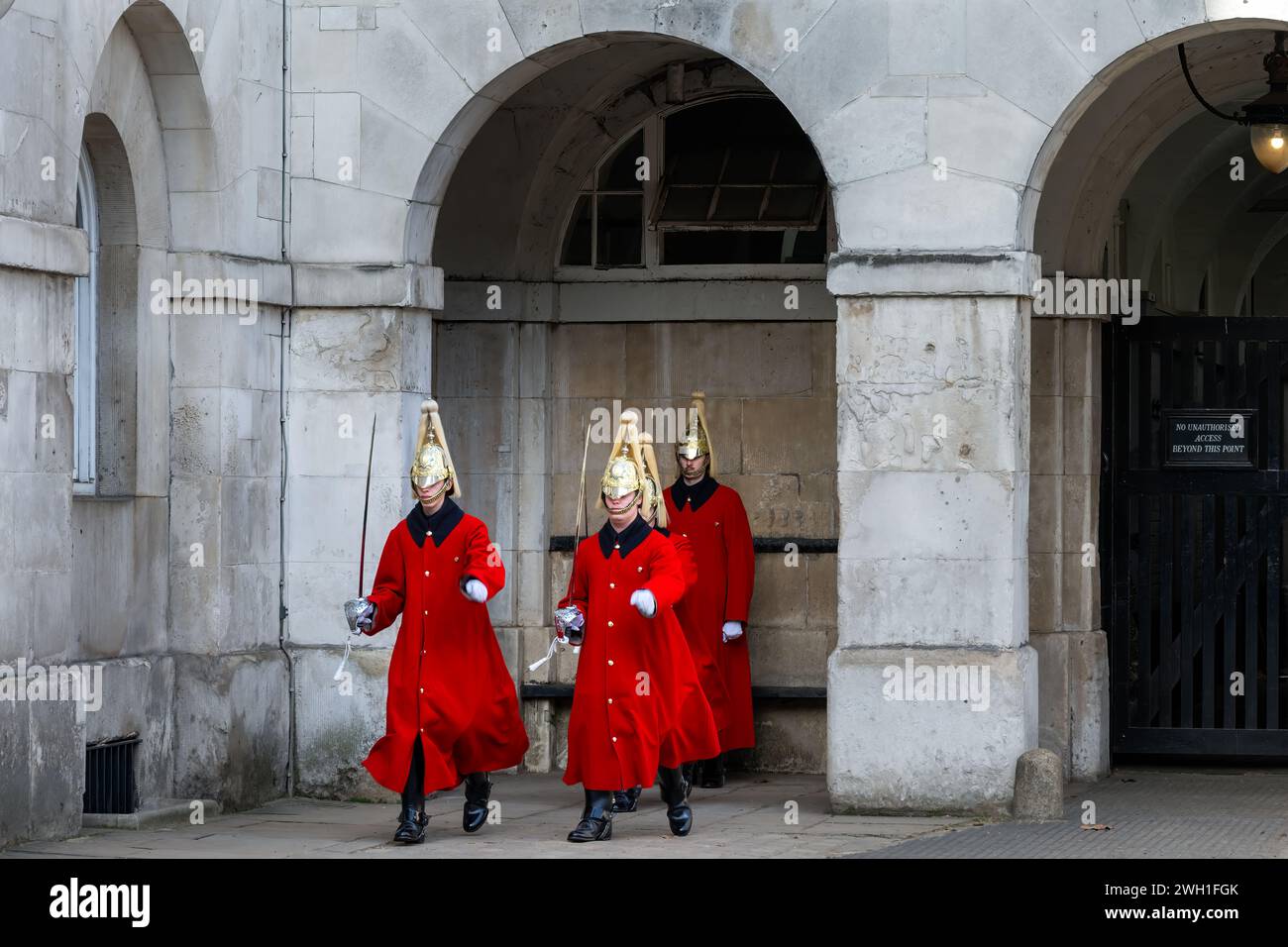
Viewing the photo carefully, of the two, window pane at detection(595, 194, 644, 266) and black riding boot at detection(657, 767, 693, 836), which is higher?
window pane at detection(595, 194, 644, 266)

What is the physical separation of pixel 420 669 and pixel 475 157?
4.66 metres

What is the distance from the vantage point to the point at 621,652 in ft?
38.2

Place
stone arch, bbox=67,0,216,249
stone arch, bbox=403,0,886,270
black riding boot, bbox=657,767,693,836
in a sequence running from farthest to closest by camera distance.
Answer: stone arch, bbox=403,0,886,270 → stone arch, bbox=67,0,216,249 → black riding boot, bbox=657,767,693,836

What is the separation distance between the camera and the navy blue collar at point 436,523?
11.7 m

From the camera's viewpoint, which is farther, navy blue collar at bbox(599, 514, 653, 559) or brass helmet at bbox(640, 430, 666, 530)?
brass helmet at bbox(640, 430, 666, 530)

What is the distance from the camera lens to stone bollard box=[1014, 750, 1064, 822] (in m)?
12.4

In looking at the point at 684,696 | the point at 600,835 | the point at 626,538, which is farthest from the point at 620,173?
the point at 600,835

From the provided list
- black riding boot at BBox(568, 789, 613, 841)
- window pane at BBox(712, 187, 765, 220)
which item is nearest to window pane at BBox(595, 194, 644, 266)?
window pane at BBox(712, 187, 765, 220)

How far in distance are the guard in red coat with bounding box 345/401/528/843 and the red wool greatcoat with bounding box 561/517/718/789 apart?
43cm

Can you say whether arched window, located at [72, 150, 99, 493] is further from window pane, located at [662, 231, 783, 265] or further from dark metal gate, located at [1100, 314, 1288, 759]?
dark metal gate, located at [1100, 314, 1288, 759]

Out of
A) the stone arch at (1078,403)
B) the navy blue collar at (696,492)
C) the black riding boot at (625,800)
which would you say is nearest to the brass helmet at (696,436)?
the navy blue collar at (696,492)

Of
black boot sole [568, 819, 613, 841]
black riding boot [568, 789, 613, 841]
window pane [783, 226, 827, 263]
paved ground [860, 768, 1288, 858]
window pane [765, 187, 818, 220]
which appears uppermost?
window pane [765, 187, 818, 220]

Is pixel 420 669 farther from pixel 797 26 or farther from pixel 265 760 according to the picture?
pixel 797 26

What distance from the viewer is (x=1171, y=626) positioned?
15.0 m
